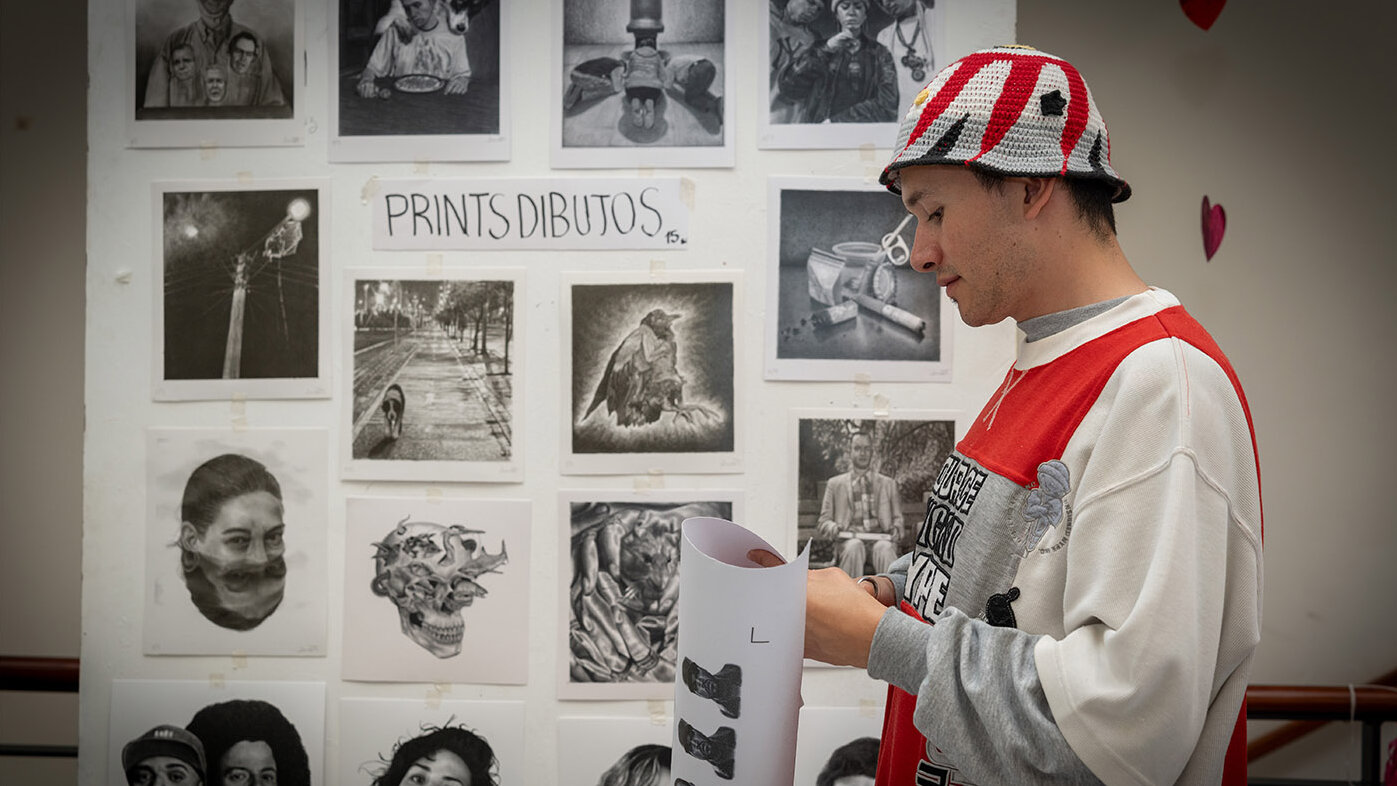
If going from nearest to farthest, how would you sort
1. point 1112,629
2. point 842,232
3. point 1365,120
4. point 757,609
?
point 1112,629 < point 757,609 < point 842,232 < point 1365,120

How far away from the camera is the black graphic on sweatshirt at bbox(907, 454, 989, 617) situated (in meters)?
1.01

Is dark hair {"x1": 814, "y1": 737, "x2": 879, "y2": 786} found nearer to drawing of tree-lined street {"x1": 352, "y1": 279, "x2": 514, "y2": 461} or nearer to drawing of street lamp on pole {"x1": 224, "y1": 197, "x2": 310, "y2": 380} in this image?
drawing of tree-lined street {"x1": 352, "y1": 279, "x2": 514, "y2": 461}

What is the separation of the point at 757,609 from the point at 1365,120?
6.86 ft

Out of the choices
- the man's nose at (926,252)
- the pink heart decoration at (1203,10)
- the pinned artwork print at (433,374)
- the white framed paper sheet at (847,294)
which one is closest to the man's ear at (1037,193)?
the man's nose at (926,252)

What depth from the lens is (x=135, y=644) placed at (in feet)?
5.77

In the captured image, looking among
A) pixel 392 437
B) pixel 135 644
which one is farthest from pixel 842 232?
pixel 135 644

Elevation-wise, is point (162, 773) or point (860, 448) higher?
point (860, 448)

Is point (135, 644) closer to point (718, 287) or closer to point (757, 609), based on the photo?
point (718, 287)

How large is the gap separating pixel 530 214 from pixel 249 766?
1159mm

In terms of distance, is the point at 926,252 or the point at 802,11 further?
the point at 802,11

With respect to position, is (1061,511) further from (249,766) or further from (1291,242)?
(1291,242)

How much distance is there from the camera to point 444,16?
171 centimetres

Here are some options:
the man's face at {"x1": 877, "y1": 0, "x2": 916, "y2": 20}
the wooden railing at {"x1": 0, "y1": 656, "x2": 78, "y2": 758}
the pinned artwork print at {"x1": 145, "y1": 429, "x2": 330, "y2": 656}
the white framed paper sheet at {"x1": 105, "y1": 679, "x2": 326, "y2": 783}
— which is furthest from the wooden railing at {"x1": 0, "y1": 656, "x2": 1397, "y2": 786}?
the man's face at {"x1": 877, "y1": 0, "x2": 916, "y2": 20}

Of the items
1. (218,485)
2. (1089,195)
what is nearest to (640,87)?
(1089,195)
